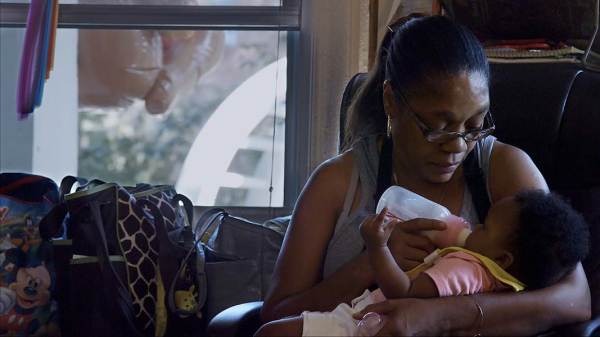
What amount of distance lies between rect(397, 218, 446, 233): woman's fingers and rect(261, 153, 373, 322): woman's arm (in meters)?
0.11

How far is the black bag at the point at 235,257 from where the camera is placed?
2.64 metres

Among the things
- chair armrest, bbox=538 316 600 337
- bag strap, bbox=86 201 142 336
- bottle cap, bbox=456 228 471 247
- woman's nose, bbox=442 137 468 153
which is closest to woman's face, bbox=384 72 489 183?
woman's nose, bbox=442 137 468 153

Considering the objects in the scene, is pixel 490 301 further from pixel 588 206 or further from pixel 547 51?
pixel 547 51

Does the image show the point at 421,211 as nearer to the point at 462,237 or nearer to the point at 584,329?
the point at 462,237

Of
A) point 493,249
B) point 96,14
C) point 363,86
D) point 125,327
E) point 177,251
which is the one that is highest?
point 96,14

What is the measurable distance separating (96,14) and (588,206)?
6.44ft

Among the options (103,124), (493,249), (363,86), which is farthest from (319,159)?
(103,124)

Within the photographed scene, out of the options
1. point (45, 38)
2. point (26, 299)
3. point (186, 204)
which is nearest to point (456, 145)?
point (186, 204)

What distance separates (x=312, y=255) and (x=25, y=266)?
1141 mm

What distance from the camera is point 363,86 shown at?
2.12m

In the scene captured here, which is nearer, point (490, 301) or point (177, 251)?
point (490, 301)

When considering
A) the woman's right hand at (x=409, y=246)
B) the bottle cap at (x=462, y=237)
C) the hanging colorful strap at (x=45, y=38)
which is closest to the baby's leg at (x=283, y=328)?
the woman's right hand at (x=409, y=246)

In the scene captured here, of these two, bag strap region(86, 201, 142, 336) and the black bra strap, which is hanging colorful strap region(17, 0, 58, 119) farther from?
the black bra strap

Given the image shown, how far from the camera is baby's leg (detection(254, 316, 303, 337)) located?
164 cm
